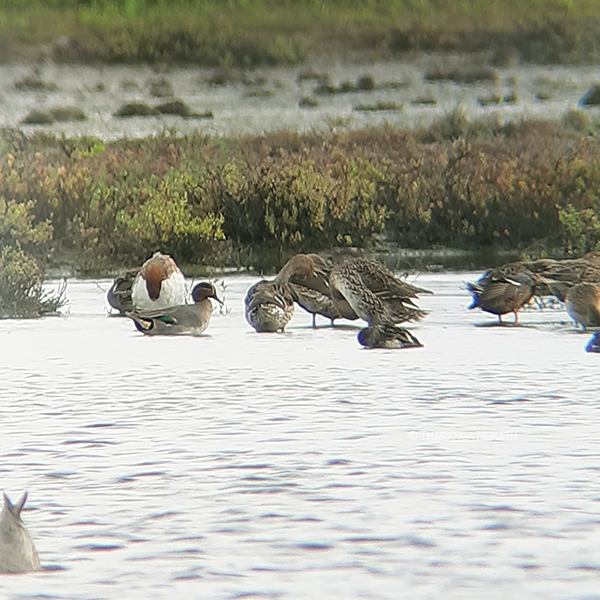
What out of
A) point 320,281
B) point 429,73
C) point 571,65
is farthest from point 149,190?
point 320,281

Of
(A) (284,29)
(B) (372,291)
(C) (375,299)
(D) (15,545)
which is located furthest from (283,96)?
(D) (15,545)

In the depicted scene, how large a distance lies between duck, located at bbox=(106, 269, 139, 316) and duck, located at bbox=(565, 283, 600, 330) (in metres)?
2.49

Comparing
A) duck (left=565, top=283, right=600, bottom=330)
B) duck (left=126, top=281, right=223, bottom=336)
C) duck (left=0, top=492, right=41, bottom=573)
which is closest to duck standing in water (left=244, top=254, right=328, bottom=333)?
duck (left=126, top=281, right=223, bottom=336)

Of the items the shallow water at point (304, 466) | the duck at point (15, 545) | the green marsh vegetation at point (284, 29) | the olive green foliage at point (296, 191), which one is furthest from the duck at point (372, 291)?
the green marsh vegetation at point (284, 29)

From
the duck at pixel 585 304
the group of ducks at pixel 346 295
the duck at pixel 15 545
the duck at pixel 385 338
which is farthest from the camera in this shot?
the duck at pixel 585 304

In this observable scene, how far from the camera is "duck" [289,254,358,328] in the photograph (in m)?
8.22

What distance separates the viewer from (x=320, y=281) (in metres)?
8.35

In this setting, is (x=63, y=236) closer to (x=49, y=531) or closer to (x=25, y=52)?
(x=25, y=52)

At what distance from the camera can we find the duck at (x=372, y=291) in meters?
7.53

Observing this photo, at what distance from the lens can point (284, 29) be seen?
1661cm

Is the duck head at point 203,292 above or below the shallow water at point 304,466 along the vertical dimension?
above

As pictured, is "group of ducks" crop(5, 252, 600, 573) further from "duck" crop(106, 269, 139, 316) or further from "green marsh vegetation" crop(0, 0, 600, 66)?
"green marsh vegetation" crop(0, 0, 600, 66)

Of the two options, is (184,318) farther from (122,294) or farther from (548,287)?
(548,287)

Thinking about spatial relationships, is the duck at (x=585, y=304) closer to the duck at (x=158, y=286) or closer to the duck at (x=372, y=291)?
the duck at (x=372, y=291)
